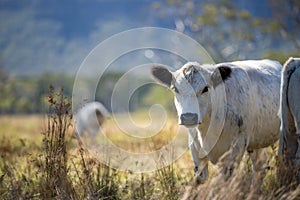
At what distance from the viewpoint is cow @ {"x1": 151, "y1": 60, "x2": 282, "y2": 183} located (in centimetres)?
731

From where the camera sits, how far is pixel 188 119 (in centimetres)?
695

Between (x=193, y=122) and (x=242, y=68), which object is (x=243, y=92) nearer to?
(x=242, y=68)

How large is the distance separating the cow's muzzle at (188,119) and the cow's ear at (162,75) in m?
0.96

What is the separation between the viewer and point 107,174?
7.56 m

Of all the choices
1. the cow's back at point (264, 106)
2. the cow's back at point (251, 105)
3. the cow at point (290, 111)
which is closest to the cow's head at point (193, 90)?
the cow's back at point (251, 105)

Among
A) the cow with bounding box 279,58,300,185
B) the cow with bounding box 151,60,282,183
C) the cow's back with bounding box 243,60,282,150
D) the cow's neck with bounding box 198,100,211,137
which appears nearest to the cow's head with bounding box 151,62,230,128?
the cow with bounding box 151,60,282,183

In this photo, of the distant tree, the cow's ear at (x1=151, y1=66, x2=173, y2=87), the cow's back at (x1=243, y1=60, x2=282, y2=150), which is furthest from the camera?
the distant tree

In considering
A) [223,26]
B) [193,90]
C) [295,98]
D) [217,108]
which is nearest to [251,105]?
[217,108]

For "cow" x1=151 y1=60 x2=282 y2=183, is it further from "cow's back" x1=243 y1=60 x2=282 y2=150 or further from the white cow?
the white cow

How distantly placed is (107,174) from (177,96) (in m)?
1.34

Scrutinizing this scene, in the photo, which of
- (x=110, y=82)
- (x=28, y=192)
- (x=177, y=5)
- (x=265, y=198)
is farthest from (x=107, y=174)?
(x=110, y=82)

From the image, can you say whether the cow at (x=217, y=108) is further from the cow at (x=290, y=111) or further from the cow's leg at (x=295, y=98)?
the cow's leg at (x=295, y=98)

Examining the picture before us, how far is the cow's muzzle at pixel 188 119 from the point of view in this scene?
22.8 ft

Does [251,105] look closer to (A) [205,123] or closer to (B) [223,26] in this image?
(A) [205,123]
